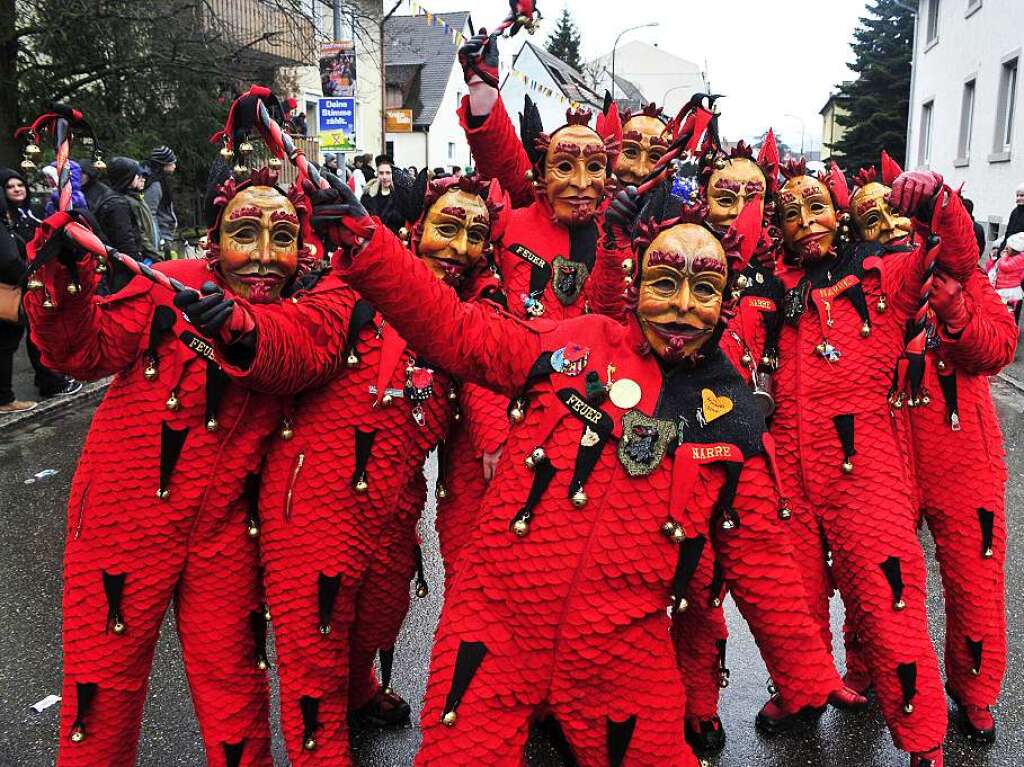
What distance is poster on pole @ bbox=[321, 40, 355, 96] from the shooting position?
1123 centimetres

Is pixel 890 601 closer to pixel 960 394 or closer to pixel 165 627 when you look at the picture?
pixel 960 394

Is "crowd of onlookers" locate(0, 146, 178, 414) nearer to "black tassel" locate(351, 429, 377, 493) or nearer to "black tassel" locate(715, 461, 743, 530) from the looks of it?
"black tassel" locate(351, 429, 377, 493)

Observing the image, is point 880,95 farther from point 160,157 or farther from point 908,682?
point 908,682

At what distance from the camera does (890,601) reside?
290 centimetres

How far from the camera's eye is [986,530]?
127 inches

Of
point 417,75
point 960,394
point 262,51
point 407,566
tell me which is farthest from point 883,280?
point 417,75

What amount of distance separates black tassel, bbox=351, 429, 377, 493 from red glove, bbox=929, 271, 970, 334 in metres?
1.92

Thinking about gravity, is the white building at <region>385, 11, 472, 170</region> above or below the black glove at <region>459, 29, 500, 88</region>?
above

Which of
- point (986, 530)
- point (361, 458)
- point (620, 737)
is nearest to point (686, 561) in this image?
point (620, 737)

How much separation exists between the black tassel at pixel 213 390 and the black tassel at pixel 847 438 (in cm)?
203

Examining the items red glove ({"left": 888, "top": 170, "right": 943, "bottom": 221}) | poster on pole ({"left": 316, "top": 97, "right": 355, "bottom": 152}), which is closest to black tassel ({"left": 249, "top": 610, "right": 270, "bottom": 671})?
red glove ({"left": 888, "top": 170, "right": 943, "bottom": 221})

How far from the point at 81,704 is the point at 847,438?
254cm

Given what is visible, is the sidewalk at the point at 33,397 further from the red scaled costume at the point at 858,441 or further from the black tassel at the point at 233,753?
the red scaled costume at the point at 858,441

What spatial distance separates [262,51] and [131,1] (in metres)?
5.45
